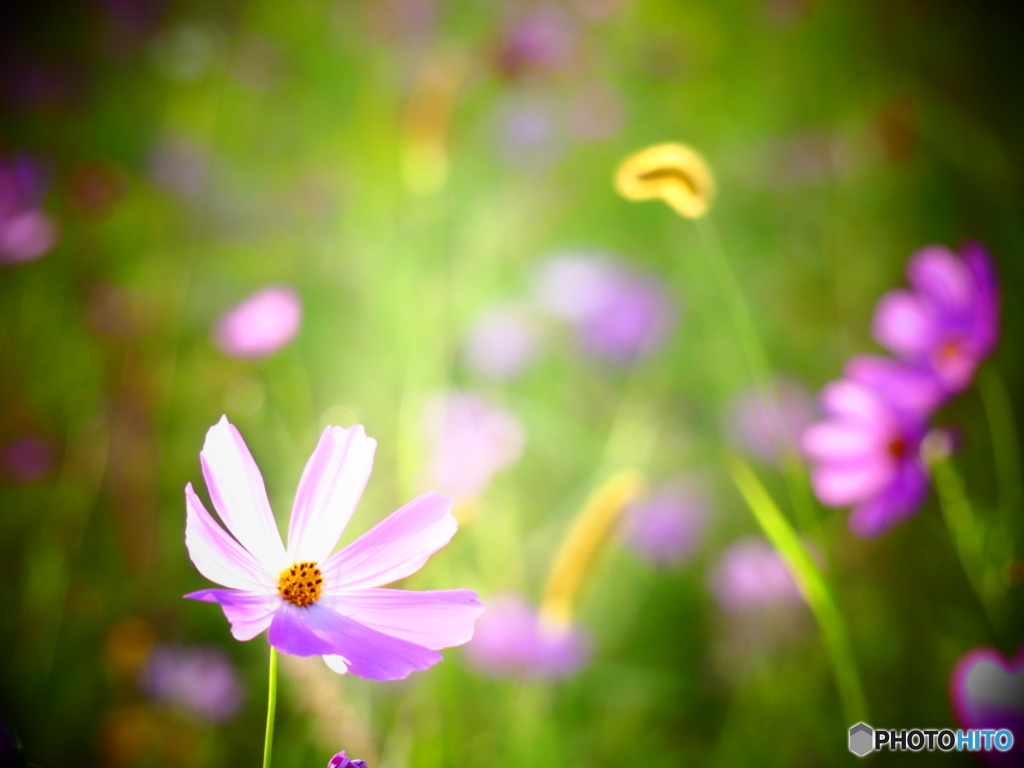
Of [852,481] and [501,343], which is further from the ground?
[501,343]

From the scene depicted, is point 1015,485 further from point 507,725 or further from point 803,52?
point 803,52

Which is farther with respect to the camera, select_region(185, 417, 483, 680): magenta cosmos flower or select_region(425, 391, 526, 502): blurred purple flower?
select_region(425, 391, 526, 502): blurred purple flower

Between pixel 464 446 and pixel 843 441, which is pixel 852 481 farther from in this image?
pixel 464 446

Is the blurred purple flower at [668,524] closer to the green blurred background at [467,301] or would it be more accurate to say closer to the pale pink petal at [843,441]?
the green blurred background at [467,301]

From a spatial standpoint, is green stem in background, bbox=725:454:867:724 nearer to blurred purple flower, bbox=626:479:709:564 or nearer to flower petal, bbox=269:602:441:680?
flower petal, bbox=269:602:441:680

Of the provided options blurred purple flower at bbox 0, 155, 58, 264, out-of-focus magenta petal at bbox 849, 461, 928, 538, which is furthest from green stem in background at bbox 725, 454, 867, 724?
blurred purple flower at bbox 0, 155, 58, 264

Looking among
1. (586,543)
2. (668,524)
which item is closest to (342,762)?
(586,543)
